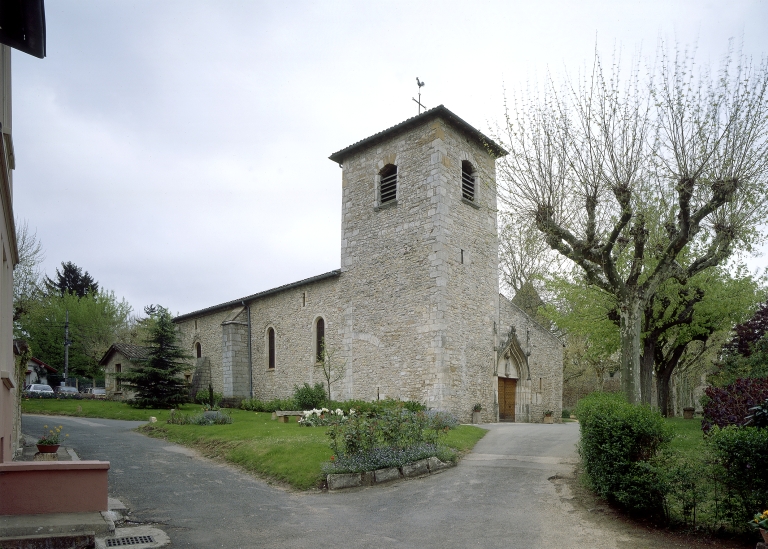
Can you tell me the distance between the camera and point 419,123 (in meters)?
21.0

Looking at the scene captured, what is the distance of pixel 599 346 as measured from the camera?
22047mm

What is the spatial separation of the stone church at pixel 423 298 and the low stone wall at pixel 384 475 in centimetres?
672

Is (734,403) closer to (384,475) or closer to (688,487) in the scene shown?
(688,487)

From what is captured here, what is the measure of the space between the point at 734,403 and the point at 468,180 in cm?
1285

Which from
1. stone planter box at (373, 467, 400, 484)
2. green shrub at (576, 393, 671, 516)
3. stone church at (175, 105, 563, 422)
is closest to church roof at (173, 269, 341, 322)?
stone church at (175, 105, 563, 422)

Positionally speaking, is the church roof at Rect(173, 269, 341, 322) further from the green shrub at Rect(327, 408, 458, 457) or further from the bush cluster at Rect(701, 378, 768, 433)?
the bush cluster at Rect(701, 378, 768, 433)

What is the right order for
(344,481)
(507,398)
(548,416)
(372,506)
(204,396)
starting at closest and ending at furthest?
(372,506) → (344,481) → (507,398) → (548,416) → (204,396)

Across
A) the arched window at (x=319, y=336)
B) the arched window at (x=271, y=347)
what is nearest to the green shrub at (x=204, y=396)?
the arched window at (x=271, y=347)

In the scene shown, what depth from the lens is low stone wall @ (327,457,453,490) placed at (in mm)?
10836

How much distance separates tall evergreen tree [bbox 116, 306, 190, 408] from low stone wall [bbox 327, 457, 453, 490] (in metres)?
17.6

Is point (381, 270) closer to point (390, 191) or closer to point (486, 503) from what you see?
point (390, 191)

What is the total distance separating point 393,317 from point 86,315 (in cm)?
3495

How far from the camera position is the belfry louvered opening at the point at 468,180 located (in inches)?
846

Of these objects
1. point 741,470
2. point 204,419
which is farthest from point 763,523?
point 204,419
